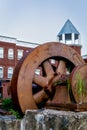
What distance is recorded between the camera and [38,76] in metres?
5.74

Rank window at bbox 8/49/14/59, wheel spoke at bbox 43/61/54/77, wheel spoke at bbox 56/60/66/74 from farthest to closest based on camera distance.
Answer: window at bbox 8/49/14/59 < wheel spoke at bbox 56/60/66/74 < wheel spoke at bbox 43/61/54/77

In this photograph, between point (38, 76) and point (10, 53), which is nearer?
point (38, 76)

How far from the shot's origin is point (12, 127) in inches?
174

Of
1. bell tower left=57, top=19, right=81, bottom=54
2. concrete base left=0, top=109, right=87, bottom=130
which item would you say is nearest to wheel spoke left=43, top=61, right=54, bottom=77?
concrete base left=0, top=109, right=87, bottom=130

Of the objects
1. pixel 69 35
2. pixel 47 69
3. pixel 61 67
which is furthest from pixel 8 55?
pixel 47 69

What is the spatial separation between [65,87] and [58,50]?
172 cm

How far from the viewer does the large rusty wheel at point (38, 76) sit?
5.34 m

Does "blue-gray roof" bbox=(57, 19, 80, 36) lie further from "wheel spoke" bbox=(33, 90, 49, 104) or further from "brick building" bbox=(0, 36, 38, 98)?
"wheel spoke" bbox=(33, 90, 49, 104)

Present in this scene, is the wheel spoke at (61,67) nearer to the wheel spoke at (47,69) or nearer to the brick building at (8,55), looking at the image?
the wheel spoke at (47,69)

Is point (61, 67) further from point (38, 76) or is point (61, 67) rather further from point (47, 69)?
point (38, 76)

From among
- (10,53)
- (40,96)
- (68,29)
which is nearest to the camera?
(40,96)

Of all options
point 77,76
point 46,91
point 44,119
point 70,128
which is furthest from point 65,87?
point 70,128

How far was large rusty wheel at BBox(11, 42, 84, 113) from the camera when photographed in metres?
5.34

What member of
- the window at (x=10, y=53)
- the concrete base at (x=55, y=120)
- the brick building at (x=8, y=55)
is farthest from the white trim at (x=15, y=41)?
the concrete base at (x=55, y=120)
